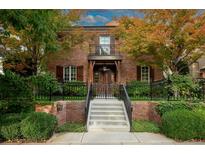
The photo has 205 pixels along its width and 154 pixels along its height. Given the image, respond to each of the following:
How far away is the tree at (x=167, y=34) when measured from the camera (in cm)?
1282

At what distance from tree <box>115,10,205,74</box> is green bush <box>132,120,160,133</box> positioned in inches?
154

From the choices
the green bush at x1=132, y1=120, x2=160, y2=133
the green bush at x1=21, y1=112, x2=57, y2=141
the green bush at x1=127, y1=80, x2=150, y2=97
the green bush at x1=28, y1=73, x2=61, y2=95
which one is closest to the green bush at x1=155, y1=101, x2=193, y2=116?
the green bush at x1=132, y1=120, x2=160, y2=133

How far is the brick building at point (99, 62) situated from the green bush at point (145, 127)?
7064 millimetres

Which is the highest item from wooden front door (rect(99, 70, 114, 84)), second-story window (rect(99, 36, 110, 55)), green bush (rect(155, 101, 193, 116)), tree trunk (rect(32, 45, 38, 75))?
second-story window (rect(99, 36, 110, 55))

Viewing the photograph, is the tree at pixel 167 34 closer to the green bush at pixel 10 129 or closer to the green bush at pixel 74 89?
the green bush at pixel 74 89

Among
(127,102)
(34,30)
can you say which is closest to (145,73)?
(127,102)

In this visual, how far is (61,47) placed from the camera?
14977 mm

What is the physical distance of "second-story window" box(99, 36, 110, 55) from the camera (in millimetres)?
18078

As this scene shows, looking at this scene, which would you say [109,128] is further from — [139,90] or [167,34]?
[167,34]

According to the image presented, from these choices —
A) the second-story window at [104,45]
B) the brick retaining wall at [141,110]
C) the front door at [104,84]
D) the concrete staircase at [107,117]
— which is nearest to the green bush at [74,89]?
the front door at [104,84]

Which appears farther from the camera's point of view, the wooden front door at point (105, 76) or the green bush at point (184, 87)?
the wooden front door at point (105, 76)

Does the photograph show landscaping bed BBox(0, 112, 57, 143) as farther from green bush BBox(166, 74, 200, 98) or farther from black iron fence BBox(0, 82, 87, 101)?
green bush BBox(166, 74, 200, 98)
